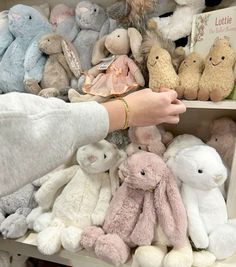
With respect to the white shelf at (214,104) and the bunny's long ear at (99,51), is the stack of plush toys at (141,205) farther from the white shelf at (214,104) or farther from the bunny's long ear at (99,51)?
the bunny's long ear at (99,51)

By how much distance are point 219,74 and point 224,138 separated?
0.69 ft

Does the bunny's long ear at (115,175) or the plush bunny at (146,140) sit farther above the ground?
the plush bunny at (146,140)

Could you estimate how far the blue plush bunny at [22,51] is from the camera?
1.11 meters

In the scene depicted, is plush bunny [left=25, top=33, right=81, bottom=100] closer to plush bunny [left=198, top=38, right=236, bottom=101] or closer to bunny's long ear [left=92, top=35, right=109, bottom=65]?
bunny's long ear [left=92, top=35, right=109, bottom=65]

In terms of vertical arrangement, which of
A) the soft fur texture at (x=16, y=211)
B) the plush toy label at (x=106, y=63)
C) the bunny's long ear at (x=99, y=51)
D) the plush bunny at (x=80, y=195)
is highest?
the bunny's long ear at (x=99, y=51)

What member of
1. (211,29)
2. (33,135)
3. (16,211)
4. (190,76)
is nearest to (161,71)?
(190,76)

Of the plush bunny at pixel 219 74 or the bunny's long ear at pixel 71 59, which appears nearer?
the plush bunny at pixel 219 74

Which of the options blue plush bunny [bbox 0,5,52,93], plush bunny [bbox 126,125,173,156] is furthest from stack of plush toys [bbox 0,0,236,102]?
plush bunny [bbox 126,125,173,156]

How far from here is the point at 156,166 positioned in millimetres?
825

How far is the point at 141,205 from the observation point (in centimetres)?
86

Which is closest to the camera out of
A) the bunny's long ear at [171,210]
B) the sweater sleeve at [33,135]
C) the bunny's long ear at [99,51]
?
the sweater sleeve at [33,135]

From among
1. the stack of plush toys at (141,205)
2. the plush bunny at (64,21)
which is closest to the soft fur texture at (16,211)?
the stack of plush toys at (141,205)

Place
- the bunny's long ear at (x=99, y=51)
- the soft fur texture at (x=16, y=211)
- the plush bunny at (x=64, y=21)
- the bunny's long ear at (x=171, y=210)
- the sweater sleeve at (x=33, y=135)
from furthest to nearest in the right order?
the plush bunny at (x=64, y=21)
the bunny's long ear at (x=99, y=51)
the soft fur texture at (x=16, y=211)
the bunny's long ear at (x=171, y=210)
the sweater sleeve at (x=33, y=135)

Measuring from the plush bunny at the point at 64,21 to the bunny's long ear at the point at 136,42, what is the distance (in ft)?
0.93
